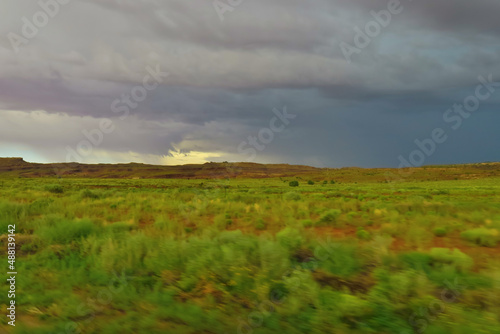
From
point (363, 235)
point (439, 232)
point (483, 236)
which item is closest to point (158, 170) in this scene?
point (363, 235)

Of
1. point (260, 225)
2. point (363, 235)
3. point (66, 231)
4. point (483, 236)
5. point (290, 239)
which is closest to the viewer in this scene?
point (290, 239)

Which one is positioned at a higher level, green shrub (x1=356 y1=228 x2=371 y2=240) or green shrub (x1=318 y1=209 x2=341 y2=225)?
green shrub (x1=318 y1=209 x2=341 y2=225)

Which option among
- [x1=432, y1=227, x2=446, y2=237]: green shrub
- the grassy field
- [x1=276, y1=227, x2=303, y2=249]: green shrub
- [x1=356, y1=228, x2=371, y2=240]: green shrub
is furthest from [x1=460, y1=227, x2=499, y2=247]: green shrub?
[x1=276, y1=227, x2=303, y2=249]: green shrub

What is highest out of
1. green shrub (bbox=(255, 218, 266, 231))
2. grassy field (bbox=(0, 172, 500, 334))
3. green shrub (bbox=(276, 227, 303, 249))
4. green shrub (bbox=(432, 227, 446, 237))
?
green shrub (bbox=(432, 227, 446, 237))

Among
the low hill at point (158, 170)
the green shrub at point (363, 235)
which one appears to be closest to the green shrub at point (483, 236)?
the green shrub at point (363, 235)

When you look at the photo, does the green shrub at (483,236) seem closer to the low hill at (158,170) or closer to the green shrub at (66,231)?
the green shrub at (66,231)

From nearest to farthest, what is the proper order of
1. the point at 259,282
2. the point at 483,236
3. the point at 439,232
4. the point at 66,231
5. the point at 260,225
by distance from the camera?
the point at 259,282, the point at 483,236, the point at 439,232, the point at 66,231, the point at 260,225

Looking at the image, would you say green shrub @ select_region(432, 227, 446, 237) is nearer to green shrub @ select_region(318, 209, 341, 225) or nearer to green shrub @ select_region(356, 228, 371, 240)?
green shrub @ select_region(356, 228, 371, 240)

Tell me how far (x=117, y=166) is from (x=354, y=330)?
568 ft

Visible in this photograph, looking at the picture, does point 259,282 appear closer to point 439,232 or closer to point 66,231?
point 439,232

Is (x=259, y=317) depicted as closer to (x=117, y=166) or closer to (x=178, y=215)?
(x=178, y=215)

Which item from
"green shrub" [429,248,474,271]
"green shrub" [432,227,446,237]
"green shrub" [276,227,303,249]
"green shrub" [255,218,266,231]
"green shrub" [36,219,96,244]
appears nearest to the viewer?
"green shrub" [429,248,474,271]

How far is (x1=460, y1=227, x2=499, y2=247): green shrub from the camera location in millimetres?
10385

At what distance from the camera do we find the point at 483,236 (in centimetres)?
1059
